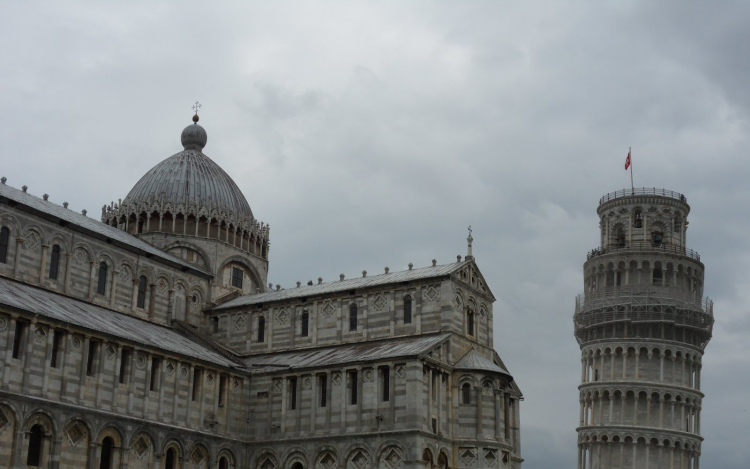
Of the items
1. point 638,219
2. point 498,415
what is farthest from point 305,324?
point 638,219

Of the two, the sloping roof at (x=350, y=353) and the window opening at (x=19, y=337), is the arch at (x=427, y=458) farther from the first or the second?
the window opening at (x=19, y=337)

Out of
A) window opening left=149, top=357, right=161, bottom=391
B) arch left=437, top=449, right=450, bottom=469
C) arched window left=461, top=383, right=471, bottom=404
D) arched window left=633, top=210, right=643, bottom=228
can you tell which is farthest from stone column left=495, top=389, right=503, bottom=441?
arched window left=633, top=210, right=643, bottom=228

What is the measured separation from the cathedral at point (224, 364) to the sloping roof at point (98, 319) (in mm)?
160

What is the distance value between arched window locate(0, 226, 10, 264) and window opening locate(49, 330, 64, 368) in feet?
26.4

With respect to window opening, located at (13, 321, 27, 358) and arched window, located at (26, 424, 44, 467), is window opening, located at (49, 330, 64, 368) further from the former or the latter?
arched window, located at (26, 424, 44, 467)

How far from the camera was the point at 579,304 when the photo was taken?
92.2 m

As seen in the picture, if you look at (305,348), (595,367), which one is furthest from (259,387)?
(595,367)

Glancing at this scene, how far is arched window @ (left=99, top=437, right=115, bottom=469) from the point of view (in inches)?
1929

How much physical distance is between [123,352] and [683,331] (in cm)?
5283

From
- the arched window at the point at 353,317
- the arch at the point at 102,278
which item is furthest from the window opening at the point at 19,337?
the arched window at the point at 353,317

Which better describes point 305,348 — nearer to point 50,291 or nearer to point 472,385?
point 472,385

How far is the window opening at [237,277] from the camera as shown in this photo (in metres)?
70.0

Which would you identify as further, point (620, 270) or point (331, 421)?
point (620, 270)

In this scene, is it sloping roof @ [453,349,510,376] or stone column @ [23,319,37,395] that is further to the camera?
sloping roof @ [453,349,510,376]
